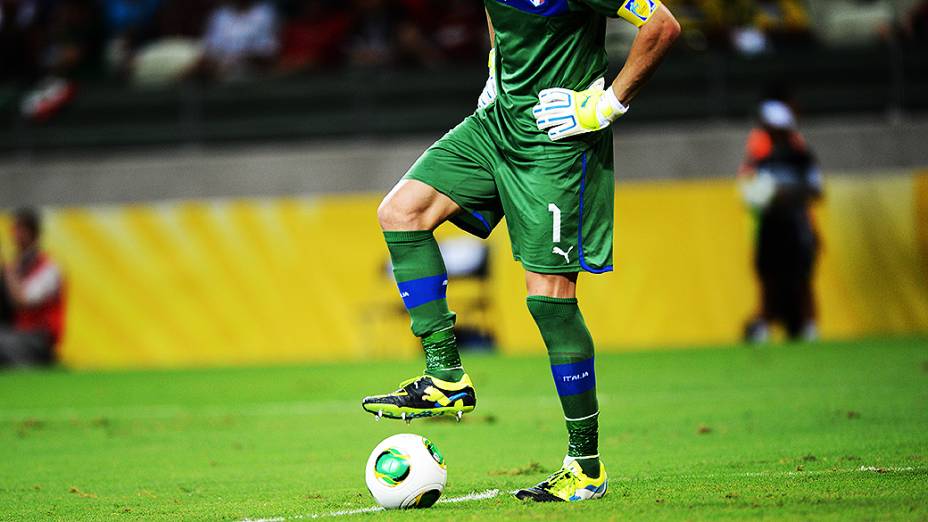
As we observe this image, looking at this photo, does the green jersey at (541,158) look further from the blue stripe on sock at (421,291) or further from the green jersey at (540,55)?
the blue stripe on sock at (421,291)

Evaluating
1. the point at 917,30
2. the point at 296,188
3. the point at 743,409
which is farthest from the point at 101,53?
the point at 743,409

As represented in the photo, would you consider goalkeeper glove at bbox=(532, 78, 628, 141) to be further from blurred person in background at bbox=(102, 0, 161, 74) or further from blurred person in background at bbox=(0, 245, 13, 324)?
blurred person in background at bbox=(102, 0, 161, 74)

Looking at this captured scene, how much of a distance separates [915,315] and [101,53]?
36.9ft

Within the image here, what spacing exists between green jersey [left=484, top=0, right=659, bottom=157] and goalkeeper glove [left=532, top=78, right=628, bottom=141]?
67 millimetres

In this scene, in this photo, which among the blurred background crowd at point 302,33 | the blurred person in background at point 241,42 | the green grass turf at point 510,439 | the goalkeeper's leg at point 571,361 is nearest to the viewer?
the green grass turf at point 510,439

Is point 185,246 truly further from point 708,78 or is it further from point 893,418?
point 893,418

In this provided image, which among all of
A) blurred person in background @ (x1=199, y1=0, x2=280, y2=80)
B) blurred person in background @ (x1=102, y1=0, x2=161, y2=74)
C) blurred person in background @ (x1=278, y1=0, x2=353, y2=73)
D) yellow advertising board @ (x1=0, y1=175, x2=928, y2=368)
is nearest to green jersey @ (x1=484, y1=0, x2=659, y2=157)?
yellow advertising board @ (x1=0, y1=175, x2=928, y2=368)

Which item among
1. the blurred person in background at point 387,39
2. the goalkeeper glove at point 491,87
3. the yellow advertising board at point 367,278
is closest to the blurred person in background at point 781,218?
the yellow advertising board at point 367,278

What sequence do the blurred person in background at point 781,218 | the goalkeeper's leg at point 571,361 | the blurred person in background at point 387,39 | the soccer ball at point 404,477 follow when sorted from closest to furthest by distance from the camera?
the soccer ball at point 404,477 < the goalkeeper's leg at point 571,361 < the blurred person in background at point 781,218 < the blurred person in background at point 387,39

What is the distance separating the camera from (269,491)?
5812 mm

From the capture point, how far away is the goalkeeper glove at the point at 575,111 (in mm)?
5164

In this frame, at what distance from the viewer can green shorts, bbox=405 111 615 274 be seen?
17.2ft

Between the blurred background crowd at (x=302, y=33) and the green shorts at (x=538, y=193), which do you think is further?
the blurred background crowd at (x=302, y=33)

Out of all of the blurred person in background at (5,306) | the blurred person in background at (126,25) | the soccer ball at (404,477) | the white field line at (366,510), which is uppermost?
the blurred person in background at (126,25)
